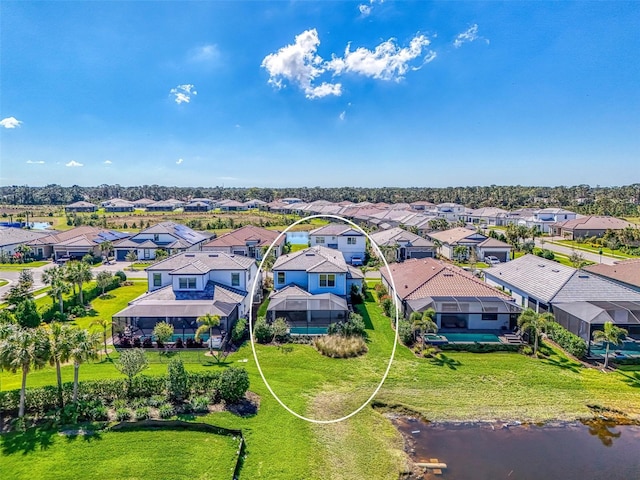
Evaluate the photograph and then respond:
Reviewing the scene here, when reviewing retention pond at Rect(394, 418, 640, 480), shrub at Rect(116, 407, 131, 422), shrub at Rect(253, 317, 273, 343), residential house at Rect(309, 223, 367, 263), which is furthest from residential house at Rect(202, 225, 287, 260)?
retention pond at Rect(394, 418, 640, 480)

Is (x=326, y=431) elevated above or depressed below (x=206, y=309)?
below

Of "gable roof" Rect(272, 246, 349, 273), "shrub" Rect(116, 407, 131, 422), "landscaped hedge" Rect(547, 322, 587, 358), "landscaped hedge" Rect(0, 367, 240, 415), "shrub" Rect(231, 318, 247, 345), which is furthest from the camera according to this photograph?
"gable roof" Rect(272, 246, 349, 273)

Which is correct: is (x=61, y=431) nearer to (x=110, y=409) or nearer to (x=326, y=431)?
(x=110, y=409)

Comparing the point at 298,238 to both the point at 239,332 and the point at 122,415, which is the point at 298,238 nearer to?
the point at 239,332

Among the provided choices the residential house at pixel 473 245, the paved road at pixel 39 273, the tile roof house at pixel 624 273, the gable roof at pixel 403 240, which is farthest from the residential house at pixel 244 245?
the tile roof house at pixel 624 273

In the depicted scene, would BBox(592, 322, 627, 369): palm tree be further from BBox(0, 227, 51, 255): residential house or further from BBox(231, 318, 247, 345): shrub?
BBox(0, 227, 51, 255): residential house

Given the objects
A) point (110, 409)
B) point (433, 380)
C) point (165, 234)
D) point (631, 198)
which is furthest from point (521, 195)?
point (110, 409)

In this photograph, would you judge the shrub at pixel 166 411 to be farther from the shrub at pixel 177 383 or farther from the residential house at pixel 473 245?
the residential house at pixel 473 245
